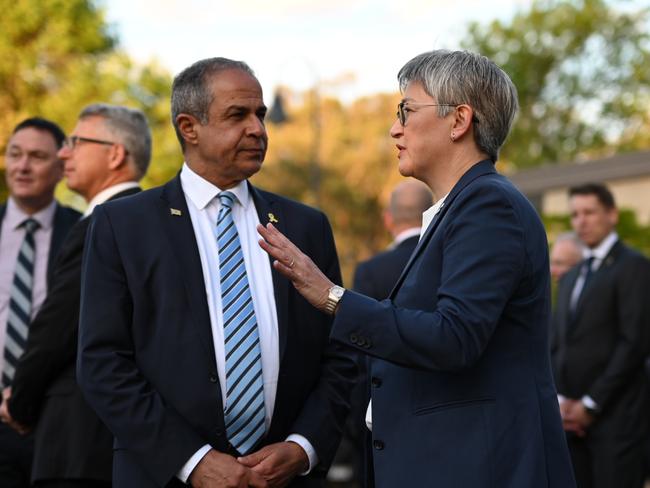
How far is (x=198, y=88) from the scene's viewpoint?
172 inches

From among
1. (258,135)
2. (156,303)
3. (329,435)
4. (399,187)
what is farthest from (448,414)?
(399,187)

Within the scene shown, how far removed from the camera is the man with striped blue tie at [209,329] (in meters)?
3.90

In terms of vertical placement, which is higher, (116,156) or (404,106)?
(404,106)

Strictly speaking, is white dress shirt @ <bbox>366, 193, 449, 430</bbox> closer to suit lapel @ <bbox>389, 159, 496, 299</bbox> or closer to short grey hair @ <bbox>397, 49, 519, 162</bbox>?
suit lapel @ <bbox>389, 159, 496, 299</bbox>

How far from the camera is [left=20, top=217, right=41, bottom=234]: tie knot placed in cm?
609

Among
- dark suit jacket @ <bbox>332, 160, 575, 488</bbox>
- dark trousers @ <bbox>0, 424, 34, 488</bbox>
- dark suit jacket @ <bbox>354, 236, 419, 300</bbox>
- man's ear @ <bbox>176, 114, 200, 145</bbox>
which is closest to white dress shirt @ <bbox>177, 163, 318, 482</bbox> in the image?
man's ear @ <bbox>176, 114, 200, 145</bbox>

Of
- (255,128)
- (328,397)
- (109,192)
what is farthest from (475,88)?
(109,192)

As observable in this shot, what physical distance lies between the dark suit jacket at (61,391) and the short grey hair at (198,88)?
0.88m

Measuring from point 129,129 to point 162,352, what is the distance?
74.0 inches

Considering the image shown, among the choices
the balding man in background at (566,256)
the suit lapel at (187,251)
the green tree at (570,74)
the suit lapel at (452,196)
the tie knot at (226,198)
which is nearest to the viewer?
the suit lapel at (452,196)

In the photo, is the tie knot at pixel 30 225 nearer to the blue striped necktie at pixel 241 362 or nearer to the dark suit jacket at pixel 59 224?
the dark suit jacket at pixel 59 224

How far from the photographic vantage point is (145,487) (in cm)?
395

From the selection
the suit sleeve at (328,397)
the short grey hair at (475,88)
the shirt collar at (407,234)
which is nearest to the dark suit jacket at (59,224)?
the suit sleeve at (328,397)

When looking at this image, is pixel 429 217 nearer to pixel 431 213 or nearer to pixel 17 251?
pixel 431 213
